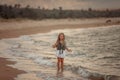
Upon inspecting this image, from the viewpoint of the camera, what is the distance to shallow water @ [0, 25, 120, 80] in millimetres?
4891

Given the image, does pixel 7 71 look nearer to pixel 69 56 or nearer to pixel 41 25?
pixel 69 56

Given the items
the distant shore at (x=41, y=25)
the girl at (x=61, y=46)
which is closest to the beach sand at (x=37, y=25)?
the distant shore at (x=41, y=25)

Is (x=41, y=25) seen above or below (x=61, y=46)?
above

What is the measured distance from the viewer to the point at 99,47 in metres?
6.33

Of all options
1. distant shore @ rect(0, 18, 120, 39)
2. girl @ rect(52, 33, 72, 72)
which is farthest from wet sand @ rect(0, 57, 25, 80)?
distant shore @ rect(0, 18, 120, 39)

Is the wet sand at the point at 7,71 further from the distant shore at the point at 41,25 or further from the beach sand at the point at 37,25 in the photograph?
the distant shore at the point at 41,25

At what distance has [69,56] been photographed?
5773 mm

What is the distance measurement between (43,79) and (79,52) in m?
1.53

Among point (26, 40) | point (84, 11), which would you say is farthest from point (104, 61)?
point (26, 40)

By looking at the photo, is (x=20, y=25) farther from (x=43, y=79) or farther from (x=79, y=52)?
(x=43, y=79)

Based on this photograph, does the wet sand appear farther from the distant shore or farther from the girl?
the distant shore

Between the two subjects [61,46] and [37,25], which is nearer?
[61,46]

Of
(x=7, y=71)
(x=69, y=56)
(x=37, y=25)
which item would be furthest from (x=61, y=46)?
(x=37, y=25)

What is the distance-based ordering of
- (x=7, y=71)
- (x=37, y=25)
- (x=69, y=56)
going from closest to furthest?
(x=7, y=71), (x=69, y=56), (x=37, y=25)
